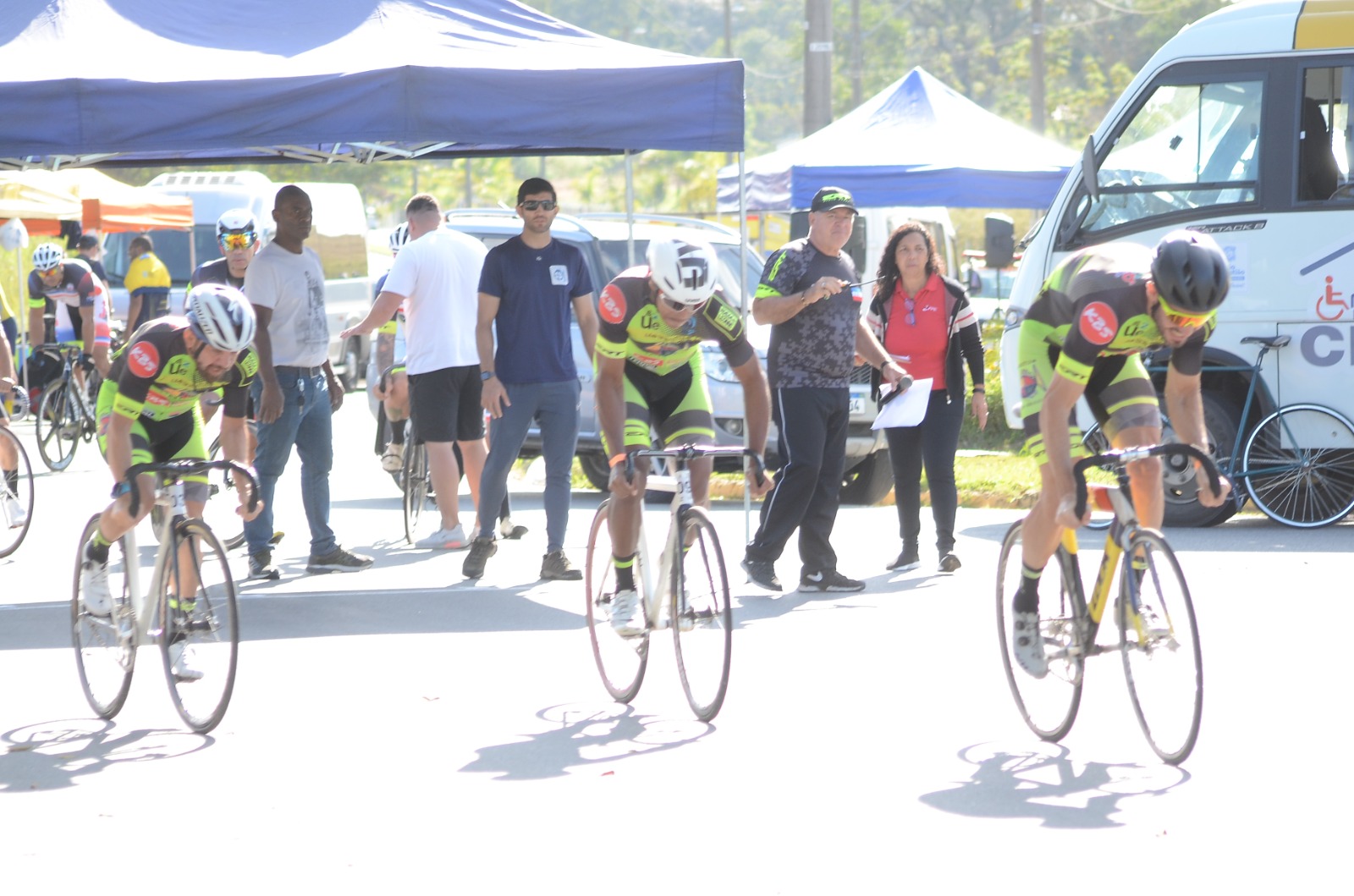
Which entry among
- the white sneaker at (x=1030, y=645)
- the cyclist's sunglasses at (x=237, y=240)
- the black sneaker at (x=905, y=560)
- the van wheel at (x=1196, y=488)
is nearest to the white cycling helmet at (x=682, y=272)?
the white sneaker at (x=1030, y=645)

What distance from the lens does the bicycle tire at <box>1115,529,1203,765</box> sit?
5539mm

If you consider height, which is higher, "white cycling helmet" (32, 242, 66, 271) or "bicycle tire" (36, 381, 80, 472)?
"white cycling helmet" (32, 242, 66, 271)

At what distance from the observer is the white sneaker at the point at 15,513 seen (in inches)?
423

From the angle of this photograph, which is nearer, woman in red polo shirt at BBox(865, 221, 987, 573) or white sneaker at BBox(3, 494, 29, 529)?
woman in red polo shirt at BBox(865, 221, 987, 573)

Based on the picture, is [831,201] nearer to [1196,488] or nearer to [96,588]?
[1196,488]

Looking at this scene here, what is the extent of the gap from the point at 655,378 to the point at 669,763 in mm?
1764

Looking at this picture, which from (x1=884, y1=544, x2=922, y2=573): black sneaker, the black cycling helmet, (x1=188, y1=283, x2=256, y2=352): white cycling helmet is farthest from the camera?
(x1=884, y1=544, x2=922, y2=573): black sneaker

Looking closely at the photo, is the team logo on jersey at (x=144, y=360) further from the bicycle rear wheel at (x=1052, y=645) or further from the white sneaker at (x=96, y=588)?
the bicycle rear wheel at (x=1052, y=645)

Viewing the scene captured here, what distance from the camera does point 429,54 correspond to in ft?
31.4

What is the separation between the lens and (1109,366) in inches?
248

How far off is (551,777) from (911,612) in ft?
10.8

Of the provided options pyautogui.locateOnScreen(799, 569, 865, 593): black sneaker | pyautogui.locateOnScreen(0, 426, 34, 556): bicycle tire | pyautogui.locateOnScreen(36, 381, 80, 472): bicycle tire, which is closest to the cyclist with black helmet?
pyautogui.locateOnScreen(799, 569, 865, 593): black sneaker

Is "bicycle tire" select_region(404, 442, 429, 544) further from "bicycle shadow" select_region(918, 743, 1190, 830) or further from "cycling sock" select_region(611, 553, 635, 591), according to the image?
"bicycle shadow" select_region(918, 743, 1190, 830)

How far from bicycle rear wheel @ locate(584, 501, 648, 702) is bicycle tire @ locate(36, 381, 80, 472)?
10.4 meters
